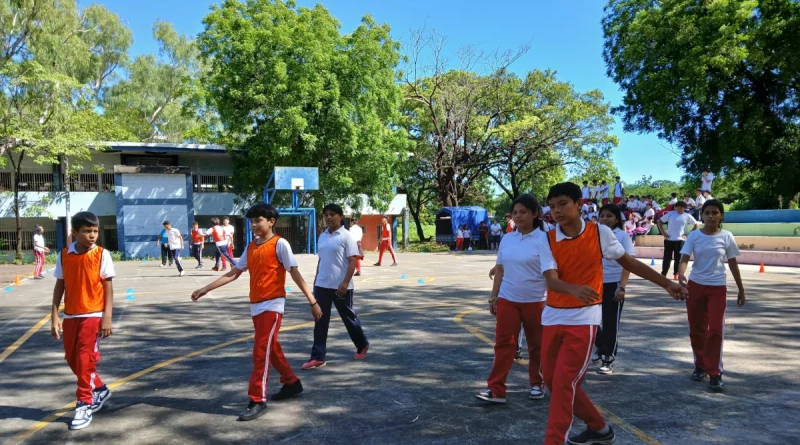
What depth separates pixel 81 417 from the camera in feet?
14.6

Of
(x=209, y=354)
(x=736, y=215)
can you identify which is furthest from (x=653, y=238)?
(x=209, y=354)

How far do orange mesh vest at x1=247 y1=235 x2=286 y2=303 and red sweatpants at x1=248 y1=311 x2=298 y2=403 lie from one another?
169 mm

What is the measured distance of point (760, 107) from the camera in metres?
26.5

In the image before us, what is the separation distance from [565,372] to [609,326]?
2.48m

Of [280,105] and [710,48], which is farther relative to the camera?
[280,105]

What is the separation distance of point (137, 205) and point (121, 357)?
27.1m

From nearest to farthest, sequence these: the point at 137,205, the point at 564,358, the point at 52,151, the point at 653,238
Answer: the point at 564,358, the point at 653,238, the point at 52,151, the point at 137,205

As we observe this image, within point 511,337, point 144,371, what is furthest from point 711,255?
Answer: point 144,371

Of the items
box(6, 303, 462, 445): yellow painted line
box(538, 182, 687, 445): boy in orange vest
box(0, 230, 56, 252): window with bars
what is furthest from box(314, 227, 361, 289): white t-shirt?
box(0, 230, 56, 252): window with bars

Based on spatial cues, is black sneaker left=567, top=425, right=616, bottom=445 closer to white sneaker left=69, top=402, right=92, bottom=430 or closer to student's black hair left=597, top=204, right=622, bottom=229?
student's black hair left=597, top=204, right=622, bottom=229

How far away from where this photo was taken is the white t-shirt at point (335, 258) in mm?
6086

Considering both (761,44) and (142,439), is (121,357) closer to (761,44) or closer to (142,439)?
(142,439)

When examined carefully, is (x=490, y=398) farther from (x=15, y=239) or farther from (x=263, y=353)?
(x=15, y=239)

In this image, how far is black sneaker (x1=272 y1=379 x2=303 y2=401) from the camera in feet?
16.6
